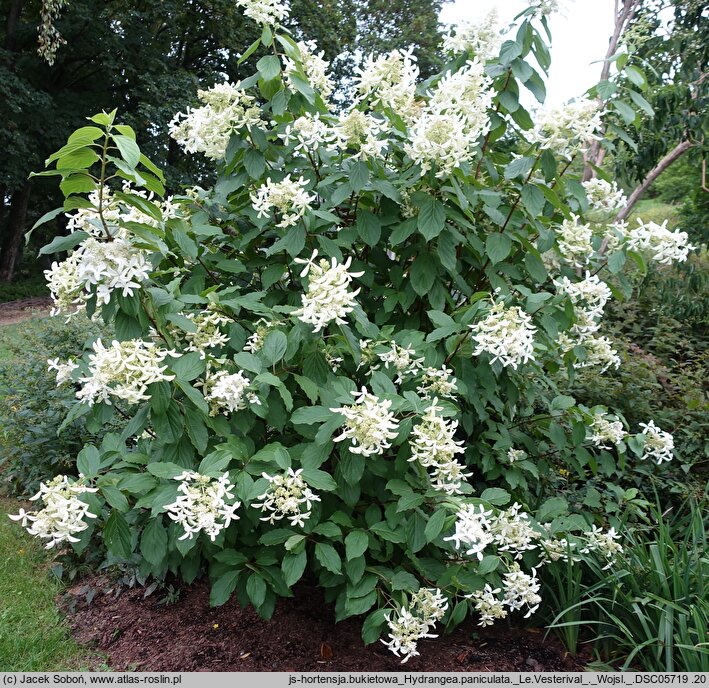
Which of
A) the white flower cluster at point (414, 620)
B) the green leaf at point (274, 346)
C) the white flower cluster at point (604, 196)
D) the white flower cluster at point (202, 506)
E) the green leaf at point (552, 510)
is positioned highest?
the white flower cluster at point (604, 196)

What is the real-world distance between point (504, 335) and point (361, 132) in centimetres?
97

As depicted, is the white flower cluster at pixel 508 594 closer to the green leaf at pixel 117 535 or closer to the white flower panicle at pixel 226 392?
the white flower panicle at pixel 226 392

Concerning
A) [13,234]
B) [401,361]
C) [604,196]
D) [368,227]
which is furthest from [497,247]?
[13,234]

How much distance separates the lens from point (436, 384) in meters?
2.12

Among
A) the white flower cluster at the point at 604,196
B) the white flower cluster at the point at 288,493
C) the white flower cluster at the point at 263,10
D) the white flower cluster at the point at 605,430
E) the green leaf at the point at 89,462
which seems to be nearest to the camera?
the white flower cluster at the point at 288,493

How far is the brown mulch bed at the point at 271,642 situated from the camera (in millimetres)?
2525

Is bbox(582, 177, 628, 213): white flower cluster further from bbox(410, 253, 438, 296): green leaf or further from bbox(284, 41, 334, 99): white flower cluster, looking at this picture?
bbox(284, 41, 334, 99): white flower cluster

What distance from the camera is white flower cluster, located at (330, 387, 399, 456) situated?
176 centimetres

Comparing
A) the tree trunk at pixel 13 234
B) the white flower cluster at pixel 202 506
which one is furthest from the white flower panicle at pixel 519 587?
the tree trunk at pixel 13 234

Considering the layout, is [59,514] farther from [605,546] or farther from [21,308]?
[21,308]

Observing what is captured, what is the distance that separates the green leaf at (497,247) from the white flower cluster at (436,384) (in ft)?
1.74

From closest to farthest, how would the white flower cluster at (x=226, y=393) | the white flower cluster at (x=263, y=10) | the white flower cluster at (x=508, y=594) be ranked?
the white flower cluster at (x=226, y=393) < the white flower cluster at (x=508, y=594) < the white flower cluster at (x=263, y=10)

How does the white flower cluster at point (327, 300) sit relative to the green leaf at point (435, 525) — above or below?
above

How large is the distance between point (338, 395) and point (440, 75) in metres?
1.52
